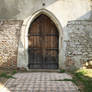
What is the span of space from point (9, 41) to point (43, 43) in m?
1.51

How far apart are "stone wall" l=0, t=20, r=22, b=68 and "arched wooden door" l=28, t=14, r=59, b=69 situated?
64 centimetres

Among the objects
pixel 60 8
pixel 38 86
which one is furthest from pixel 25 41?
pixel 38 86

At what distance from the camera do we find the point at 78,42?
6.29m

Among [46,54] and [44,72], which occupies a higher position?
[46,54]

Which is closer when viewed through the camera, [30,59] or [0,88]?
[0,88]

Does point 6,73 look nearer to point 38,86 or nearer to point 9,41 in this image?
point 9,41

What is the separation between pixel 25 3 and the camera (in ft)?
A: 20.7

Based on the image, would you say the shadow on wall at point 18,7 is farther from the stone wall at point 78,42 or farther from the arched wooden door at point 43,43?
the stone wall at point 78,42

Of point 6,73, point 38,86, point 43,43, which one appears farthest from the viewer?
point 43,43

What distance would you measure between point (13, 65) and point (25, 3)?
2.75m

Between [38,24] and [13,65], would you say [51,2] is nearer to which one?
[38,24]

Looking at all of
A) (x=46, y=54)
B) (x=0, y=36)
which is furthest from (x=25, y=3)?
(x=46, y=54)

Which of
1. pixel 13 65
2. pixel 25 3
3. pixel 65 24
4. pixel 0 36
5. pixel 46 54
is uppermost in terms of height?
pixel 25 3

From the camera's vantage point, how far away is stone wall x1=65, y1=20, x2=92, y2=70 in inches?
247
